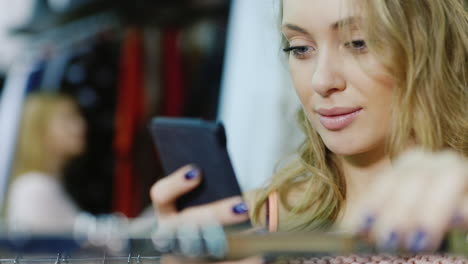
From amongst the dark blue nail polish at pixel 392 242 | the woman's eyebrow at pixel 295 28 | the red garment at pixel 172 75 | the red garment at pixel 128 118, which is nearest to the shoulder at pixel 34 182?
the red garment at pixel 128 118

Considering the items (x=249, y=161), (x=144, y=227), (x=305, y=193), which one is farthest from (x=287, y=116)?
(x=144, y=227)

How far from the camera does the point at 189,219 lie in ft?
2.24

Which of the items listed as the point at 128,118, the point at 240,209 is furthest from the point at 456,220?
the point at 128,118

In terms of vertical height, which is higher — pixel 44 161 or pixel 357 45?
pixel 44 161

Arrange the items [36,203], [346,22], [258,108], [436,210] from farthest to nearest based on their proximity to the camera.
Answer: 1. [36,203]
2. [258,108]
3. [346,22]
4. [436,210]

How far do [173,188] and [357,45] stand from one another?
0.26 m

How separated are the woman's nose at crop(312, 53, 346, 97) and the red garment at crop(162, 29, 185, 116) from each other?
64.0 inches

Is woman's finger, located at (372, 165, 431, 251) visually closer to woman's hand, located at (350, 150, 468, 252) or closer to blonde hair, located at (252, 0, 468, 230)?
woman's hand, located at (350, 150, 468, 252)

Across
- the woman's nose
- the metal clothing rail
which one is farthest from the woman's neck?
the metal clothing rail

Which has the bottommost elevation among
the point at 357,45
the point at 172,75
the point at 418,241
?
the point at 418,241

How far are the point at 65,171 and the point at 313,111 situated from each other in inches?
63.3

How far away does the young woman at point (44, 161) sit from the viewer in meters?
2.13

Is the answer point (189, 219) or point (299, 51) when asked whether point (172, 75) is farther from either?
point (189, 219)

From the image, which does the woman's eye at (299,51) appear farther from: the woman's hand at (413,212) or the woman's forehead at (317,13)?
the woman's hand at (413,212)
